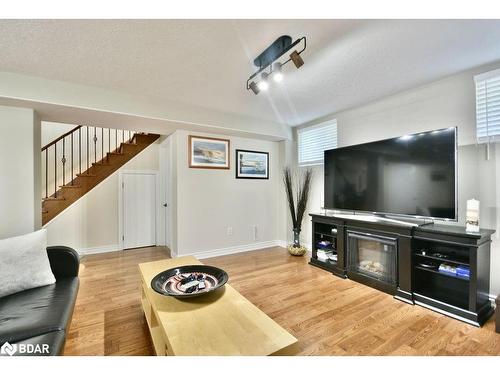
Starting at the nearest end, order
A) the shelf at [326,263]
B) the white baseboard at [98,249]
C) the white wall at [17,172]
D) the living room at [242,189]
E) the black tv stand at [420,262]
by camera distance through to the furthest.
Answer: the living room at [242,189]
the black tv stand at [420,262]
the white wall at [17,172]
the shelf at [326,263]
the white baseboard at [98,249]

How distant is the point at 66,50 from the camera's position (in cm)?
204

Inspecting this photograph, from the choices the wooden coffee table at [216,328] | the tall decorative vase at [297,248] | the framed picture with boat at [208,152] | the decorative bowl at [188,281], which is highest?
the framed picture with boat at [208,152]

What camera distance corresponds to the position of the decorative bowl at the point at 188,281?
1566 mm

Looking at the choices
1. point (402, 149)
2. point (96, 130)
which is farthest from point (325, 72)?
point (96, 130)

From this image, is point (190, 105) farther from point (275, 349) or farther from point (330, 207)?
point (275, 349)

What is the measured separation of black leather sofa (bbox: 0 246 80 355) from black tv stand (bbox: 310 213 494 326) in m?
2.86

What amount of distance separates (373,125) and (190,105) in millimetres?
2616

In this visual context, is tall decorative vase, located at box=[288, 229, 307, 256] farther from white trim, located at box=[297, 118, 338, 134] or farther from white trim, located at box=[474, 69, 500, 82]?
white trim, located at box=[474, 69, 500, 82]

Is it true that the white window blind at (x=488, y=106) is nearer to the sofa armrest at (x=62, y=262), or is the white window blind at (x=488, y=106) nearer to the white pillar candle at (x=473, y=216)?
the white pillar candle at (x=473, y=216)

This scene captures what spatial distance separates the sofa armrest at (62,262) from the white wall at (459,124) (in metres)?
3.76

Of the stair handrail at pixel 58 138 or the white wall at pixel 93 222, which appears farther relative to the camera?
the stair handrail at pixel 58 138

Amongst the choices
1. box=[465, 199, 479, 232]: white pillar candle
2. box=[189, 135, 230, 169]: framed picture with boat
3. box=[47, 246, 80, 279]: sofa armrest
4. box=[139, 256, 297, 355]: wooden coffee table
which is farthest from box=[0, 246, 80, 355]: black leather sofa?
box=[465, 199, 479, 232]: white pillar candle

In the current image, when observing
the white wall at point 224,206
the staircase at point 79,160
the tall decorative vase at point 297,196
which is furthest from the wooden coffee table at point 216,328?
the staircase at point 79,160
